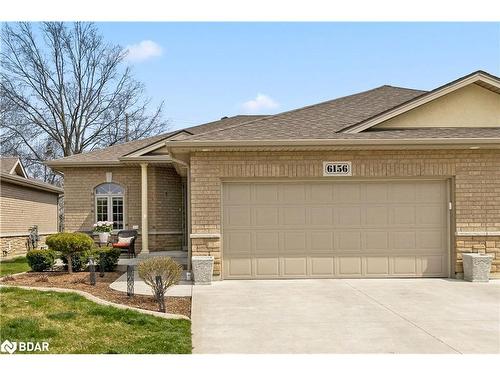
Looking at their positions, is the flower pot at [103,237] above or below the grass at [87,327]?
above

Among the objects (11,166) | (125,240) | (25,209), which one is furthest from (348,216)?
(11,166)

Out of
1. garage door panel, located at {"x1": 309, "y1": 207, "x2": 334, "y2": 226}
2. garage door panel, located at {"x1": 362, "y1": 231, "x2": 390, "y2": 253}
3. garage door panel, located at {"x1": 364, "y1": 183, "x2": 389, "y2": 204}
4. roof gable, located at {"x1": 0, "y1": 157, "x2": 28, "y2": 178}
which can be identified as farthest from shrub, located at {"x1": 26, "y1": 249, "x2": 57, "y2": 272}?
roof gable, located at {"x1": 0, "y1": 157, "x2": 28, "y2": 178}

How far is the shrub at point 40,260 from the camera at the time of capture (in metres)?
13.0

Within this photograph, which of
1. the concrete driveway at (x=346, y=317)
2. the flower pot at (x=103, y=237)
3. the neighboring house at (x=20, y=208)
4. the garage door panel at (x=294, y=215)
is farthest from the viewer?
the neighboring house at (x=20, y=208)

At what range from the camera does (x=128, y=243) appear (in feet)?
56.9

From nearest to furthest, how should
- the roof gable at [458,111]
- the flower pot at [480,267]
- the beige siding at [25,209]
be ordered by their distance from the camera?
1. the flower pot at [480,267]
2. the roof gable at [458,111]
3. the beige siding at [25,209]

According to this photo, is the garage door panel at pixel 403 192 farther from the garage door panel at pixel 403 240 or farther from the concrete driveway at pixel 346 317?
the concrete driveway at pixel 346 317

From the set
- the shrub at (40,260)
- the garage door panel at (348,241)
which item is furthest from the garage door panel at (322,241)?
the shrub at (40,260)

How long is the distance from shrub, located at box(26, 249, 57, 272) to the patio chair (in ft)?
13.5

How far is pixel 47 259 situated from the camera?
13.0m

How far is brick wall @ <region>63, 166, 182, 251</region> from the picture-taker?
1917 centimetres

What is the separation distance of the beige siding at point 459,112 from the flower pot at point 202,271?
5679 millimetres

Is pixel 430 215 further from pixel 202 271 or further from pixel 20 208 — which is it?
pixel 20 208

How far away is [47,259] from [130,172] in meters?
7.01
